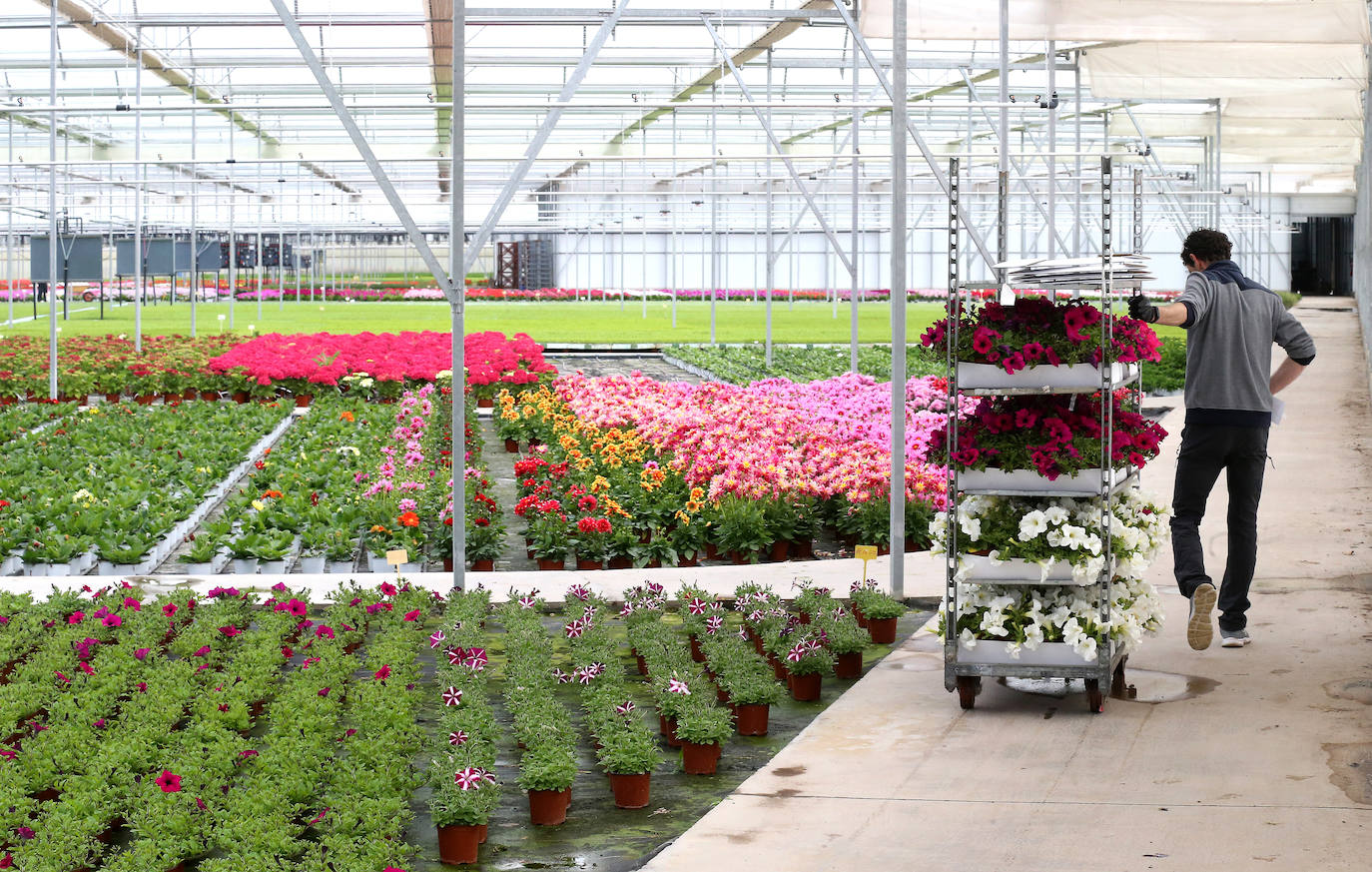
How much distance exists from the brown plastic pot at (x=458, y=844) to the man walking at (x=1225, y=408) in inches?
108

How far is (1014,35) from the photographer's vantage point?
1166cm

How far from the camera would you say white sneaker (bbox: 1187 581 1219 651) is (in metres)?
5.11

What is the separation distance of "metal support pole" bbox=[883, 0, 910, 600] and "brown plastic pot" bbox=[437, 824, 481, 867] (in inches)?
123

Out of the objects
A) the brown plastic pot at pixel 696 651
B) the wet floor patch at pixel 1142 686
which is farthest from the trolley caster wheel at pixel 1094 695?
the brown plastic pot at pixel 696 651

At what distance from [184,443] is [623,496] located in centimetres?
406

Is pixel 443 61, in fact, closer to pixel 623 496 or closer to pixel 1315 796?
pixel 623 496

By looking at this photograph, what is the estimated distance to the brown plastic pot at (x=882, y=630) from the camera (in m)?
5.75

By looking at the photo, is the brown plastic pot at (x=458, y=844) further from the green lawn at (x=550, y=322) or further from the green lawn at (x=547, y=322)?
the green lawn at (x=547, y=322)

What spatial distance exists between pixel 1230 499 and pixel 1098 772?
1712mm

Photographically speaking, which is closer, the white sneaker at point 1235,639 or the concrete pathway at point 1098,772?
the concrete pathway at point 1098,772

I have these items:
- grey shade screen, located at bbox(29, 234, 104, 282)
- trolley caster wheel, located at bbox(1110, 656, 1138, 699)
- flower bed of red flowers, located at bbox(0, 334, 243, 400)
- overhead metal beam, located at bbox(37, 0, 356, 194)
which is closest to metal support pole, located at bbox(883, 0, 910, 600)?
trolley caster wheel, located at bbox(1110, 656, 1138, 699)

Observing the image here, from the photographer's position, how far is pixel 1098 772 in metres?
4.04

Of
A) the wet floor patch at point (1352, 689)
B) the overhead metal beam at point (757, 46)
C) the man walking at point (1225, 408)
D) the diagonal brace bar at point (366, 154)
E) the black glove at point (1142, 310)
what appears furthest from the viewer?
the overhead metal beam at point (757, 46)

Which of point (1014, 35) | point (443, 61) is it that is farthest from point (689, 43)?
point (1014, 35)
